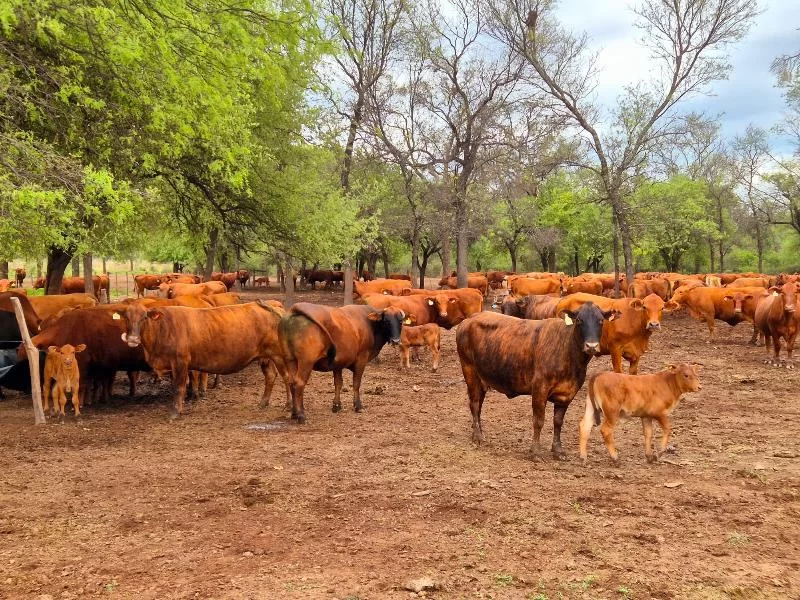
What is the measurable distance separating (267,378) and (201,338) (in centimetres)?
131

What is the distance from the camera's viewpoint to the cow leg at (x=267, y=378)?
10291 millimetres

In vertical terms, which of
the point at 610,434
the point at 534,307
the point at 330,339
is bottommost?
the point at 610,434

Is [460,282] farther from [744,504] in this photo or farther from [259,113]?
[744,504]

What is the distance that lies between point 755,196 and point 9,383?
50095 mm

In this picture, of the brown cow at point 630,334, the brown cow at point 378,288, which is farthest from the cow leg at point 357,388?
the brown cow at point 378,288

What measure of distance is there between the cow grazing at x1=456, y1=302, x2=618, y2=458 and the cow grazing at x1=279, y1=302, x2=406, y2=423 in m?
2.16

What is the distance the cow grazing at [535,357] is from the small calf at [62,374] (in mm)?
5685

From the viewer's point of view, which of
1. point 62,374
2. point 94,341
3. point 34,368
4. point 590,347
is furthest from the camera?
point 94,341

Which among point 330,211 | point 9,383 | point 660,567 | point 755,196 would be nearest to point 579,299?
point 330,211

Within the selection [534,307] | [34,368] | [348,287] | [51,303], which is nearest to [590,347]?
[34,368]

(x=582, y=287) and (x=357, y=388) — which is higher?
(x=582, y=287)

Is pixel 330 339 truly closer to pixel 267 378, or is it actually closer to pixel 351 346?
pixel 351 346

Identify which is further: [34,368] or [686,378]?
[34,368]

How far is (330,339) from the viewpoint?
9.38 metres
